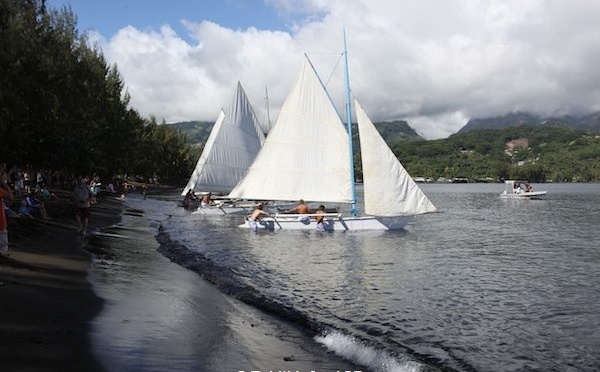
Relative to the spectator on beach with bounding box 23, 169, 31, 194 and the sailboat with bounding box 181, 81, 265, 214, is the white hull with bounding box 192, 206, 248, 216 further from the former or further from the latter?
the spectator on beach with bounding box 23, 169, 31, 194

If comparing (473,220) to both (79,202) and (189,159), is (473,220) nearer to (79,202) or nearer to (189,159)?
(79,202)

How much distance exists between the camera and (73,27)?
4434 centimetres

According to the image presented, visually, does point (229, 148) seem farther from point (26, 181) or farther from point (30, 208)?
point (30, 208)

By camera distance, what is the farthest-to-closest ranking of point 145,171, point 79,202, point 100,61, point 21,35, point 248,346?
point 145,171 → point 100,61 → point 21,35 → point 79,202 → point 248,346

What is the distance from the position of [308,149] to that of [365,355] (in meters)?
26.5

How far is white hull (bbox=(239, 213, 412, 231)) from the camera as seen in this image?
112 feet

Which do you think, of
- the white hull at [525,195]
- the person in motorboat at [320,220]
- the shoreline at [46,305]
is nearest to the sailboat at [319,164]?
the person in motorboat at [320,220]

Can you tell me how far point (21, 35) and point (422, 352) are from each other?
104ft

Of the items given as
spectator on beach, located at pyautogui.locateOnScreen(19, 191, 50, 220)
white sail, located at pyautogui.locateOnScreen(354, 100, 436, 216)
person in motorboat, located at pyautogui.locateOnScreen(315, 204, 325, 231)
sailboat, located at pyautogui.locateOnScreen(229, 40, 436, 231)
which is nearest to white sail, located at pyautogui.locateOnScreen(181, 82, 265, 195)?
sailboat, located at pyautogui.locateOnScreen(229, 40, 436, 231)

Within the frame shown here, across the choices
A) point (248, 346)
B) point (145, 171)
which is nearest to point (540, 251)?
point (248, 346)

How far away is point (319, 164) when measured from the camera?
117ft

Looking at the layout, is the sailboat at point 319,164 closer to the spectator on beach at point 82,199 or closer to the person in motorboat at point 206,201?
the person in motorboat at point 206,201

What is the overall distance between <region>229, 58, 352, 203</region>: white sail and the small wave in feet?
79.9

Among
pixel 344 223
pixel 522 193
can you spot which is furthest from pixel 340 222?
pixel 522 193
